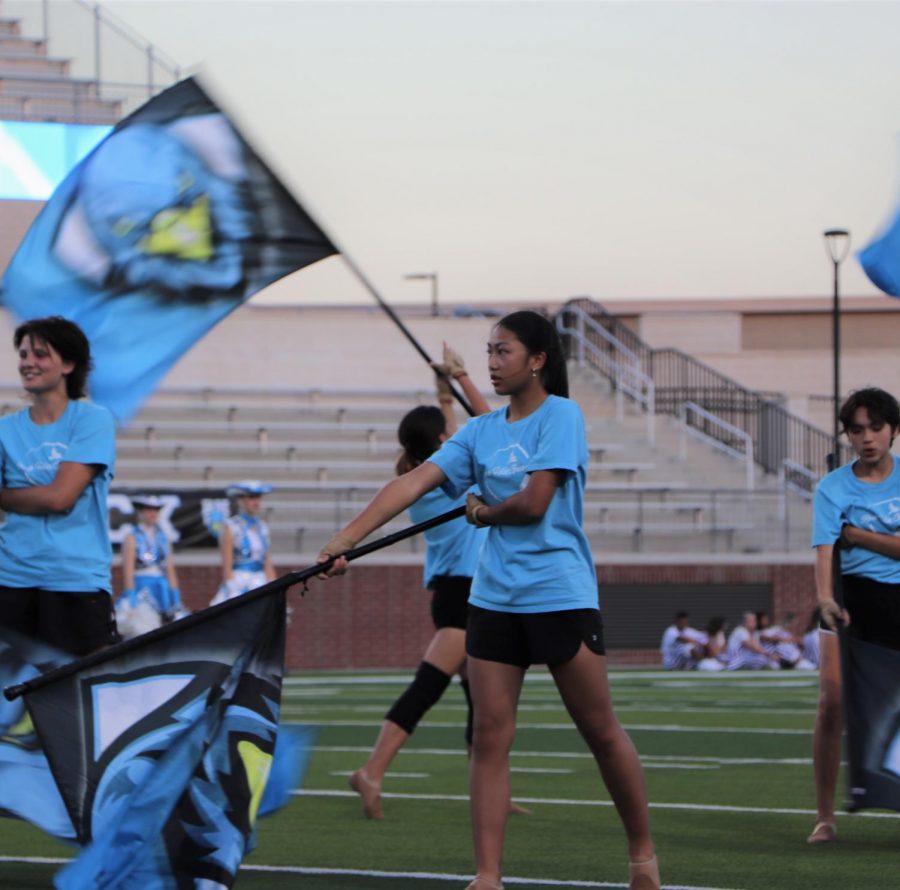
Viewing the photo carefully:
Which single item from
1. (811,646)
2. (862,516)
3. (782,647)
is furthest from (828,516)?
(782,647)

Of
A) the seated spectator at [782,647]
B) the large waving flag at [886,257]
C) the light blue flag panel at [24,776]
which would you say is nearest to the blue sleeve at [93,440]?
the light blue flag panel at [24,776]

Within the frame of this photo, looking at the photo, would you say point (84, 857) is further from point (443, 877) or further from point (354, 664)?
point (354, 664)

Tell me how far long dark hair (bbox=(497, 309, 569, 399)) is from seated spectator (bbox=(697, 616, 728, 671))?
1970 centimetres

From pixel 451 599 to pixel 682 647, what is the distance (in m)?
17.3

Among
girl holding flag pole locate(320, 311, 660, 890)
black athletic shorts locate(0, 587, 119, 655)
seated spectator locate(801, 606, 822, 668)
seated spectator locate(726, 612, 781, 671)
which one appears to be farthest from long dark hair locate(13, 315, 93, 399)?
seated spectator locate(726, 612, 781, 671)

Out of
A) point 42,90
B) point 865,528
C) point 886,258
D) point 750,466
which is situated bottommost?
point 750,466

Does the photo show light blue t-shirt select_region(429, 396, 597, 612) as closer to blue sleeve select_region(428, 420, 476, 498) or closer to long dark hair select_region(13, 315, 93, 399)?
blue sleeve select_region(428, 420, 476, 498)

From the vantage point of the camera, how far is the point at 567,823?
810 centimetres

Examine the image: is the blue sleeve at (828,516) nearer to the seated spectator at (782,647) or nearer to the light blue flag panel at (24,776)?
the light blue flag panel at (24,776)

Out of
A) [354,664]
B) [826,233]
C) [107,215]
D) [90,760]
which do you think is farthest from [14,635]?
[826,233]

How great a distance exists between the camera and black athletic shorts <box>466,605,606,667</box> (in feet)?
18.5

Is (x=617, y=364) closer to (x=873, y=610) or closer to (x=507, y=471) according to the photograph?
(x=873, y=610)

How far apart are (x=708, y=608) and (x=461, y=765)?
17556 millimetres

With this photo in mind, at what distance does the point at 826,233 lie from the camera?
2759cm
